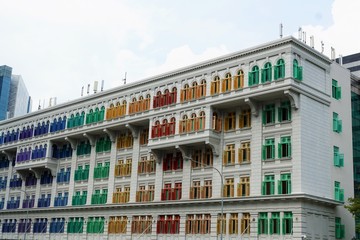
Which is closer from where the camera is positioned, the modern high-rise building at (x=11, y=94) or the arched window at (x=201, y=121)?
the arched window at (x=201, y=121)

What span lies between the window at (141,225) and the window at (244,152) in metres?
12.9

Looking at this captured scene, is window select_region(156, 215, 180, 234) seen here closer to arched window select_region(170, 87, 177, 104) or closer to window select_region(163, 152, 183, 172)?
window select_region(163, 152, 183, 172)

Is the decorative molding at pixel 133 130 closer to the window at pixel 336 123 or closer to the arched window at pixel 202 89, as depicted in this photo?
the arched window at pixel 202 89

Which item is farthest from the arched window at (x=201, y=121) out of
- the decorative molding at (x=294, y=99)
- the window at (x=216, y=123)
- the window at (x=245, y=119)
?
the decorative molding at (x=294, y=99)

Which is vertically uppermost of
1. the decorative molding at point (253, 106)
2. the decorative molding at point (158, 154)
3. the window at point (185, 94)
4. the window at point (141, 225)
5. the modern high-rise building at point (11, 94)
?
the modern high-rise building at point (11, 94)

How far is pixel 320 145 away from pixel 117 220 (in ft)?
79.3

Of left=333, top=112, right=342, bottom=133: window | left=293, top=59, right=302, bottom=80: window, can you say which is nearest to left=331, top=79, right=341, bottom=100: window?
left=333, top=112, right=342, bottom=133: window

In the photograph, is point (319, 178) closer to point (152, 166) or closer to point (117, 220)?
point (152, 166)

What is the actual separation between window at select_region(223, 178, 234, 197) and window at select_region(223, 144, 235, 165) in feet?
5.38

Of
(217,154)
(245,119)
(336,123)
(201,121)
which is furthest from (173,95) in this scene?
(336,123)

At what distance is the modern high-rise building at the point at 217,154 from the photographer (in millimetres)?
44688

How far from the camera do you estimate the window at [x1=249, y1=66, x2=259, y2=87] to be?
46969 mm

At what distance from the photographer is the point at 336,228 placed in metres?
46.7

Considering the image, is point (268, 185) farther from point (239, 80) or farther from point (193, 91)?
point (193, 91)
